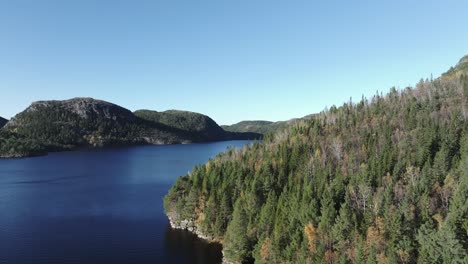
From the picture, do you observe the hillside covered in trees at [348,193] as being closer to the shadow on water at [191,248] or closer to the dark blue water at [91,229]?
the shadow on water at [191,248]

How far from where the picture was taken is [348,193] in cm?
9706

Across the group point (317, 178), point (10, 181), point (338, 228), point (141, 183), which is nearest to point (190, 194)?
point (317, 178)

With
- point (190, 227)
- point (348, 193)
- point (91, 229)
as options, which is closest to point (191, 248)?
point (190, 227)

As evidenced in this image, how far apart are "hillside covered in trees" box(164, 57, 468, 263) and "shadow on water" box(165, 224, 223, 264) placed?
314 cm

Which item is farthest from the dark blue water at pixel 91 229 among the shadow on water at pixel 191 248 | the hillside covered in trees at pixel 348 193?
the hillside covered in trees at pixel 348 193

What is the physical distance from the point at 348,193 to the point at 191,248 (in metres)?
44.2

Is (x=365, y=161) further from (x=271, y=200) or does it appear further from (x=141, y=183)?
(x=141, y=183)

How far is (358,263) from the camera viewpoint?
6338cm

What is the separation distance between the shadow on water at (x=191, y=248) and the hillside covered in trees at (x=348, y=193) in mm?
3137

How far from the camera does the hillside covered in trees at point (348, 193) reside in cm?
7062

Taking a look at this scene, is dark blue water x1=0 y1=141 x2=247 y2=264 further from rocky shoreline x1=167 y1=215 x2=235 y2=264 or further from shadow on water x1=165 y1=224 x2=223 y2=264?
rocky shoreline x1=167 y1=215 x2=235 y2=264

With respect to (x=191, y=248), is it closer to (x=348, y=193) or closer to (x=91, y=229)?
(x=91, y=229)

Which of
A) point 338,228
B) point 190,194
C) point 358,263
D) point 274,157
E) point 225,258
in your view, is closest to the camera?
point 358,263

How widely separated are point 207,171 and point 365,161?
2219 inches
